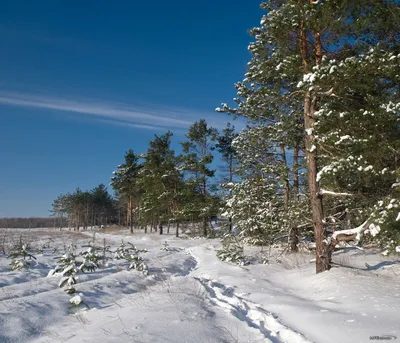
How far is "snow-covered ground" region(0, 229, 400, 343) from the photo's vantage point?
170 inches

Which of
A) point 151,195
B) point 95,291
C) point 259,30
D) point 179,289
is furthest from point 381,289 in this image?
point 151,195

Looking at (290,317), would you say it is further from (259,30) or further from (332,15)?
(259,30)

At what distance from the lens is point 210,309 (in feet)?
18.2

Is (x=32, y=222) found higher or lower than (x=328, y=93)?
lower

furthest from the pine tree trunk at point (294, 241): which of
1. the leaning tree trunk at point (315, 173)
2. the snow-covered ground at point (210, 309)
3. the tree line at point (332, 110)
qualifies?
the leaning tree trunk at point (315, 173)

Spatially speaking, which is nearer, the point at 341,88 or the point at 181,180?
the point at 341,88

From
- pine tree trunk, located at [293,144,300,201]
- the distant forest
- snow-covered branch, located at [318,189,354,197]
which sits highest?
pine tree trunk, located at [293,144,300,201]

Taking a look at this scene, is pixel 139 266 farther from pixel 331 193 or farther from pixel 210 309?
pixel 331 193

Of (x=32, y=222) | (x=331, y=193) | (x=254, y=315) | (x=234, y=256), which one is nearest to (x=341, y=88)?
(x=331, y=193)

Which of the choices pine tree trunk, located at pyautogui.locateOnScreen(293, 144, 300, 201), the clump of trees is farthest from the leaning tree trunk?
the clump of trees

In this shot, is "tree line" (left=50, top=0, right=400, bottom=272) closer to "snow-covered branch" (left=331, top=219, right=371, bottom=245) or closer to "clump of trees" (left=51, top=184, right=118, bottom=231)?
"snow-covered branch" (left=331, top=219, right=371, bottom=245)

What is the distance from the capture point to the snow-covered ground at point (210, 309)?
4324 millimetres

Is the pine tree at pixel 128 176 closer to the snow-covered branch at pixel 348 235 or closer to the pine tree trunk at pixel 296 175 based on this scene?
the pine tree trunk at pixel 296 175

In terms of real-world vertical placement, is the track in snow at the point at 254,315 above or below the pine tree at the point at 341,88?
below
